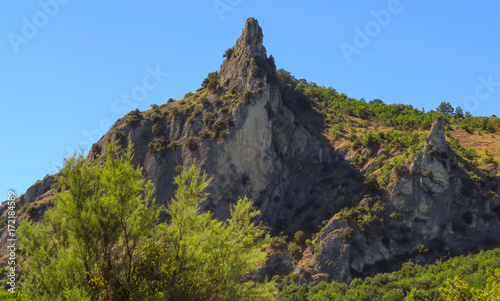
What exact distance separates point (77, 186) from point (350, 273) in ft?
206

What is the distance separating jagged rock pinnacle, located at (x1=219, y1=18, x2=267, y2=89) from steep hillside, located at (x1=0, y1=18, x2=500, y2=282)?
31 centimetres

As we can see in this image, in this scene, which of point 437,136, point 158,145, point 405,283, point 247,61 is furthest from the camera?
point 247,61

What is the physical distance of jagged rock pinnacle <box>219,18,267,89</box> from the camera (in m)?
98.8

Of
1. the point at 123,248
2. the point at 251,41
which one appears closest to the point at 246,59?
the point at 251,41

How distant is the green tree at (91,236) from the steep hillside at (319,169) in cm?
5847

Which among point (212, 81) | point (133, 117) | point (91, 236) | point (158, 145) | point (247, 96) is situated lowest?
point (91, 236)

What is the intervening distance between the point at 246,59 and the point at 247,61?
102cm

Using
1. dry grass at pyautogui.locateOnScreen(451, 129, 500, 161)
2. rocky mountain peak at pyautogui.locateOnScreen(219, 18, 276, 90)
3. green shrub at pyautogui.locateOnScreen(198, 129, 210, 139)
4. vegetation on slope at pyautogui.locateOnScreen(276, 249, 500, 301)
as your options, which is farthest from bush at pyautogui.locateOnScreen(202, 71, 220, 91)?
dry grass at pyautogui.locateOnScreen(451, 129, 500, 161)

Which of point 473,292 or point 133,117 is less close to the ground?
point 133,117

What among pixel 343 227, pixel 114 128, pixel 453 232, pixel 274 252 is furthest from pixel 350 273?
pixel 114 128

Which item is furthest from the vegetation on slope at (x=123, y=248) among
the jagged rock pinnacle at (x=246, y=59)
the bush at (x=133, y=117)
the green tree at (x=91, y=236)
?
the bush at (x=133, y=117)

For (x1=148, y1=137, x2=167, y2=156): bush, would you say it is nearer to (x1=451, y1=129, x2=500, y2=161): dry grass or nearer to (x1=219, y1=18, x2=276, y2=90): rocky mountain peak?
(x1=219, y1=18, x2=276, y2=90): rocky mountain peak

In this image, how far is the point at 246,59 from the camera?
102 m

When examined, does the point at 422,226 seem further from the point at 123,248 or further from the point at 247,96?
the point at 123,248
